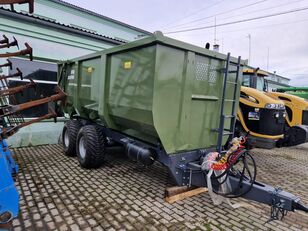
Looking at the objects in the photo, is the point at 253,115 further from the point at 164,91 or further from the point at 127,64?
the point at 127,64

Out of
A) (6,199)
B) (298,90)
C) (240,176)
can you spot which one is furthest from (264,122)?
(298,90)

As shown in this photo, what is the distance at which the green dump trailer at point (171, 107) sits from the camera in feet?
10.2

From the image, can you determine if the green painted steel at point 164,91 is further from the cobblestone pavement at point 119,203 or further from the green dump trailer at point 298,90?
the green dump trailer at point 298,90

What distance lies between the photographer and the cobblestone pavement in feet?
9.44

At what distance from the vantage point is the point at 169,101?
326cm

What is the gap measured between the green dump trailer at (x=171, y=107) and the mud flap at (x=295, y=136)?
2.96 meters

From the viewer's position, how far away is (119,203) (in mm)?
3371

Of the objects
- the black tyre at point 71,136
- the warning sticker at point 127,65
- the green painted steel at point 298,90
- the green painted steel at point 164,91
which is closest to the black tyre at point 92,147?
the green painted steel at point 164,91

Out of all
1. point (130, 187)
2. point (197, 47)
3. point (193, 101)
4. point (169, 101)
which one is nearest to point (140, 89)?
point (169, 101)

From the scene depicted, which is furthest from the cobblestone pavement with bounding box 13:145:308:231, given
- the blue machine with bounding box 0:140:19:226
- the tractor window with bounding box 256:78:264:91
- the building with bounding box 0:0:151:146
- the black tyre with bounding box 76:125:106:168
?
the tractor window with bounding box 256:78:264:91

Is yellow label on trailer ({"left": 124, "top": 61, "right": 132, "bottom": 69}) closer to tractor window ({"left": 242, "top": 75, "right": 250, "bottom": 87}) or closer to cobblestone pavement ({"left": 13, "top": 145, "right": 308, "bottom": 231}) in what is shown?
cobblestone pavement ({"left": 13, "top": 145, "right": 308, "bottom": 231})

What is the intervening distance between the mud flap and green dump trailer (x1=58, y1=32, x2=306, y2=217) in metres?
2.96

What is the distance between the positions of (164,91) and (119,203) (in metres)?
1.80

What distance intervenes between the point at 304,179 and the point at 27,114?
7462mm
